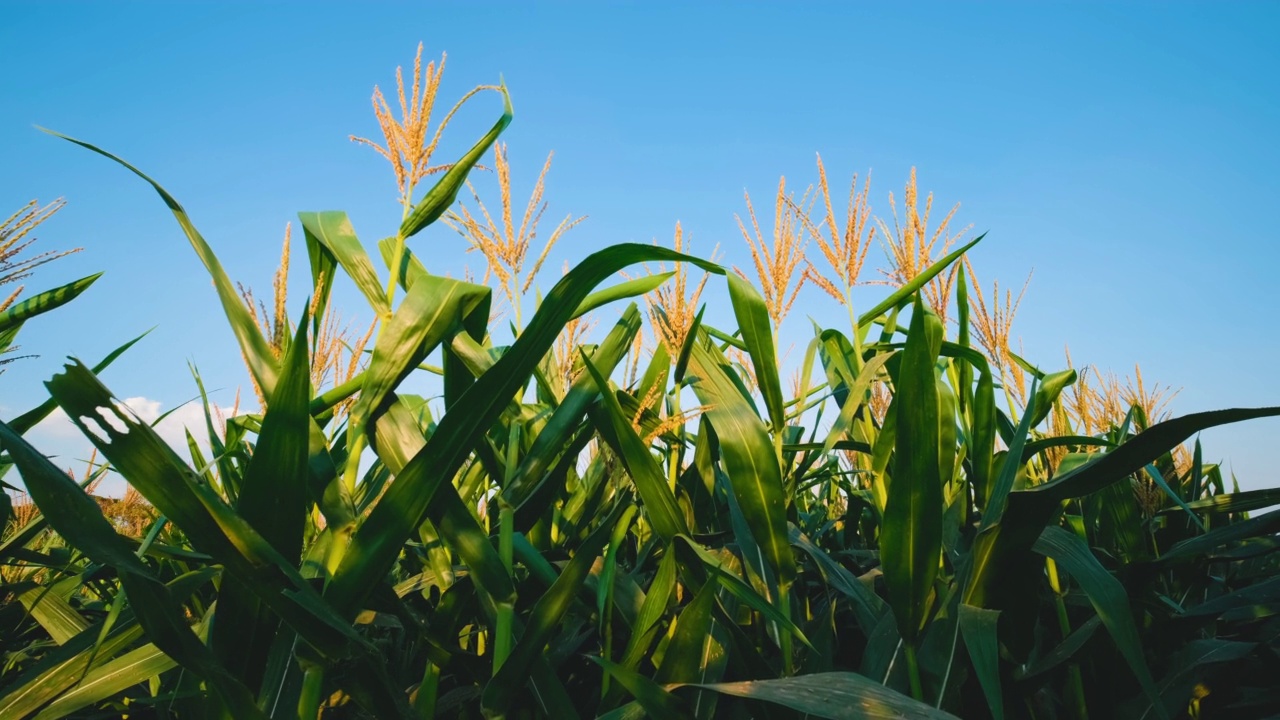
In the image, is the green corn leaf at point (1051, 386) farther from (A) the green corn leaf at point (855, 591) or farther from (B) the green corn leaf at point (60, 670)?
(B) the green corn leaf at point (60, 670)

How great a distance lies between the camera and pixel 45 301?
1880 mm

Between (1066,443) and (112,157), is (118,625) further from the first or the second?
(1066,443)

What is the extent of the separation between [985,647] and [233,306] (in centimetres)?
146

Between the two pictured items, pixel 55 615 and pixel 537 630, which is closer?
pixel 537 630

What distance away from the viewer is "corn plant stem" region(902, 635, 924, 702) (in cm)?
134

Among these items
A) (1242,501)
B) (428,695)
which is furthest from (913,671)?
(1242,501)

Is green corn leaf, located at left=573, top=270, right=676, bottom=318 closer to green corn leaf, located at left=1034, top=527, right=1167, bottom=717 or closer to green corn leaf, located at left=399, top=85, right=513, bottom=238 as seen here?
green corn leaf, located at left=399, top=85, right=513, bottom=238

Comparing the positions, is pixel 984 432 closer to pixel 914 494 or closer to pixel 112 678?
pixel 914 494

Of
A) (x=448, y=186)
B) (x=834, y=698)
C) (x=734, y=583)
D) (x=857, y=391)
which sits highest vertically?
(x=448, y=186)

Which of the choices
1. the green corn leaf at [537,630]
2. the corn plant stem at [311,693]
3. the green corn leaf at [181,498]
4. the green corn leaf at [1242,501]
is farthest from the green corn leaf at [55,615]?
the green corn leaf at [1242,501]

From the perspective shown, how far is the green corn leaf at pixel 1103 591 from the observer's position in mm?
1229

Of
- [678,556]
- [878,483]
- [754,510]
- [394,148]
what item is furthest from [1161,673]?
[394,148]

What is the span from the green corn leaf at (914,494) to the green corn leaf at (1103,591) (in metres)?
0.26

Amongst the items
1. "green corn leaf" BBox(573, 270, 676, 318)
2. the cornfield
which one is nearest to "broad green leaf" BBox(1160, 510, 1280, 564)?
the cornfield
